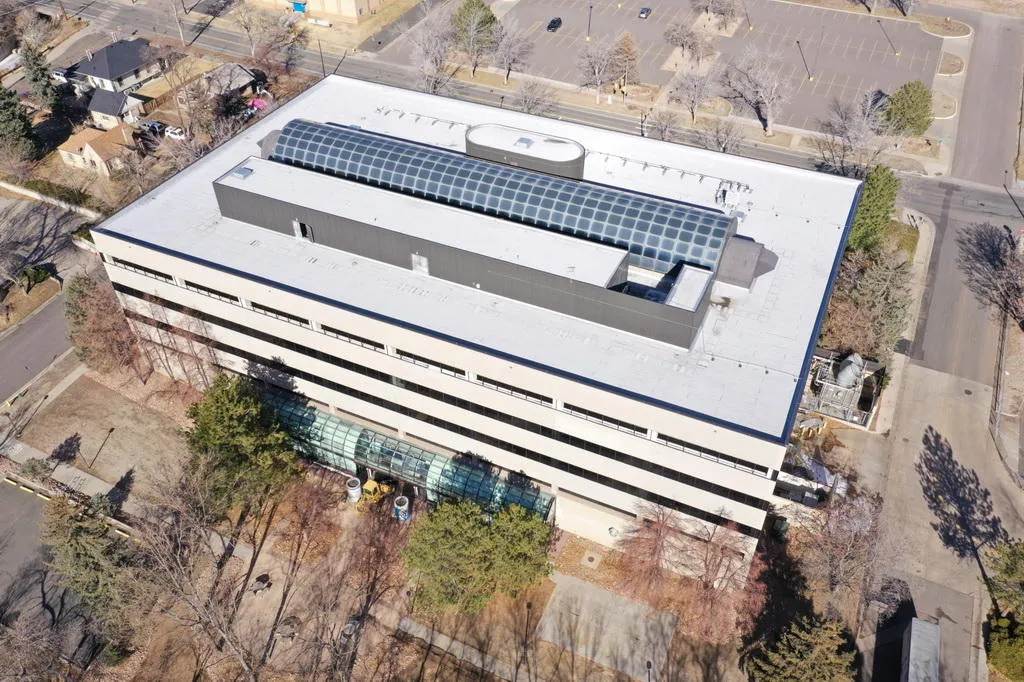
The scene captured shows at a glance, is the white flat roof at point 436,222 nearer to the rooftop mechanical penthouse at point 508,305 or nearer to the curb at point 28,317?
the rooftop mechanical penthouse at point 508,305

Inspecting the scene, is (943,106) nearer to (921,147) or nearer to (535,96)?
(921,147)

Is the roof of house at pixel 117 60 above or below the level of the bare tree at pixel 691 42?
above

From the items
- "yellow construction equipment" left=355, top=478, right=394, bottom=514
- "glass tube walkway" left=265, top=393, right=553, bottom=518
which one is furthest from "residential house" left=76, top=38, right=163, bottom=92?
"yellow construction equipment" left=355, top=478, right=394, bottom=514

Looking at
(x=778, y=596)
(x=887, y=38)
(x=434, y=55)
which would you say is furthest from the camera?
(x=887, y=38)

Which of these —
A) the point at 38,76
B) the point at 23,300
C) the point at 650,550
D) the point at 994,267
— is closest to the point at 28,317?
the point at 23,300

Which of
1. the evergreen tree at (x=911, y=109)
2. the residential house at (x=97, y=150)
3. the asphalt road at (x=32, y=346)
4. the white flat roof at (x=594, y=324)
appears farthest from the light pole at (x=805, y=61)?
the asphalt road at (x=32, y=346)

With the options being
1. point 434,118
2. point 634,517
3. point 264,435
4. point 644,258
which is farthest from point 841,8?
point 264,435

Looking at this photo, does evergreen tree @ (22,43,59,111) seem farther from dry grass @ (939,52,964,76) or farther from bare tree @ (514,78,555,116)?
dry grass @ (939,52,964,76)
